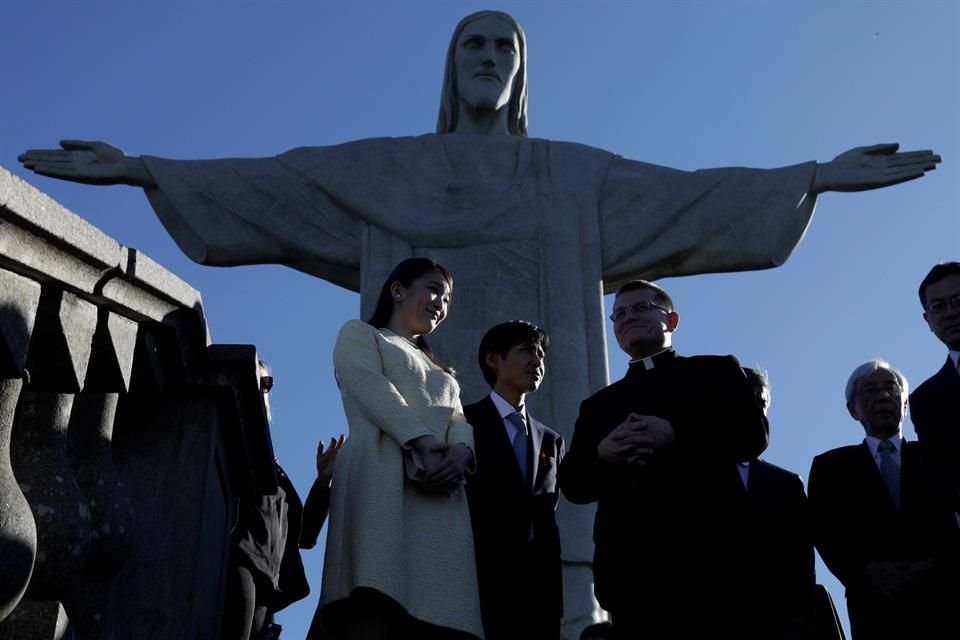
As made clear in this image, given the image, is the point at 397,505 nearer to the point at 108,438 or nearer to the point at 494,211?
the point at 108,438

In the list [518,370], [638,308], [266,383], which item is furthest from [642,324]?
[266,383]

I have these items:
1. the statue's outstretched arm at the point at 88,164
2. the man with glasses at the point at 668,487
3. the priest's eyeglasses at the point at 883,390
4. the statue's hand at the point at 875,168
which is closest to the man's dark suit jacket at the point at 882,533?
the priest's eyeglasses at the point at 883,390

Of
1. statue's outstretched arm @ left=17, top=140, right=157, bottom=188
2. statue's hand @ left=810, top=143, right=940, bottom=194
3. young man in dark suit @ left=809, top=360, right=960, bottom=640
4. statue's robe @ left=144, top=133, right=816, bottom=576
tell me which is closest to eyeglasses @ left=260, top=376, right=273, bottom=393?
young man in dark suit @ left=809, top=360, right=960, bottom=640

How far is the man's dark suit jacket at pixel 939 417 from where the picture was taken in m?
4.57

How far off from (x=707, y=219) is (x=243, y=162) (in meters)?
3.32

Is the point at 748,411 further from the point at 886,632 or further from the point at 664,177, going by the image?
the point at 664,177

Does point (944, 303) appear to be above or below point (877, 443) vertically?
above

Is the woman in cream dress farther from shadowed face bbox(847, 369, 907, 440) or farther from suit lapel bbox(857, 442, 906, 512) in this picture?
shadowed face bbox(847, 369, 907, 440)

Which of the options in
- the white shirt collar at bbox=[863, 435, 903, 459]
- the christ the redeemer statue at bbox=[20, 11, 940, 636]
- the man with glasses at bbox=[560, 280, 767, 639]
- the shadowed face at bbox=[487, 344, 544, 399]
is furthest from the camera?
the christ the redeemer statue at bbox=[20, 11, 940, 636]

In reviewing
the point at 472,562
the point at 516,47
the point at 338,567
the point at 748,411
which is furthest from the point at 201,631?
the point at 516,47

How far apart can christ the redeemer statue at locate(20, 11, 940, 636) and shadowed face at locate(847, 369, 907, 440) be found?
134 inches

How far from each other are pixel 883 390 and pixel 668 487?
1.55 metres

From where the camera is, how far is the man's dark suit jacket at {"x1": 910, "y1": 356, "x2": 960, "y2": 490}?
Answer: 15.0ft

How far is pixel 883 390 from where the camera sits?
537cm
